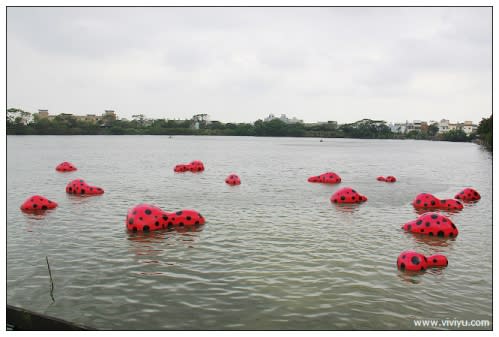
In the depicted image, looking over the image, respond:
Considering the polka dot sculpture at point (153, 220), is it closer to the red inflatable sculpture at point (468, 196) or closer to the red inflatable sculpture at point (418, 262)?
the red inflatable sculpture at point (418, 262)

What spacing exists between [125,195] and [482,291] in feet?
77.0

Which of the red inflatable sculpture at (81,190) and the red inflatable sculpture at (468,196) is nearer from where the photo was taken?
the red inflatable sculpture at (468,196)

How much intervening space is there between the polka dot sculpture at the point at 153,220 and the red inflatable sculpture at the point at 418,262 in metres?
9.46

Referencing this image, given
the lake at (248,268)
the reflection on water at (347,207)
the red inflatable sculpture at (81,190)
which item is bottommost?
the lake at (248,268)

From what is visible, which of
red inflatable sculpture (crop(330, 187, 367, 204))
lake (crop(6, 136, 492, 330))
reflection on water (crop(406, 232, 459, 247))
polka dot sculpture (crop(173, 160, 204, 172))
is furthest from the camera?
polka dot sculpture (crop(173, 160, 204, 172))

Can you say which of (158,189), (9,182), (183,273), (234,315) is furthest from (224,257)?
(9,182)

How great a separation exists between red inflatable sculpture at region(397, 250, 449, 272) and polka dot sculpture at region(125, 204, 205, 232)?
9458 millimetres

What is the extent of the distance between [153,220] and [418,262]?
35.8 ft

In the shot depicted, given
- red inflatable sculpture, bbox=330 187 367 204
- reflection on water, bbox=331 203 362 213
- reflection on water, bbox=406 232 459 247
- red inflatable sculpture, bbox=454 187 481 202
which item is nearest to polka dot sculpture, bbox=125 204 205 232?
reflection on water, bbox=331 203 362 213

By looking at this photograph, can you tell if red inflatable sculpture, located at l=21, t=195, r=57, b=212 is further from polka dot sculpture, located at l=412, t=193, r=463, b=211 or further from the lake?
polka dot sculpture, located at l=412, t=193, r=463, b=211

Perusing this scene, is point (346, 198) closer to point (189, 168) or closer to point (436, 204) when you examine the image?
point (436, 204)

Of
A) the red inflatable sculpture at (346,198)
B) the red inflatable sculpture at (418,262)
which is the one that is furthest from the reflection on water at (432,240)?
the red inflatable sculpture at (346,198)

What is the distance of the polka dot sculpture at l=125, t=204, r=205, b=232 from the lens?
19625 millimetres

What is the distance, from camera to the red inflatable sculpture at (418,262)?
14906 millimetres
